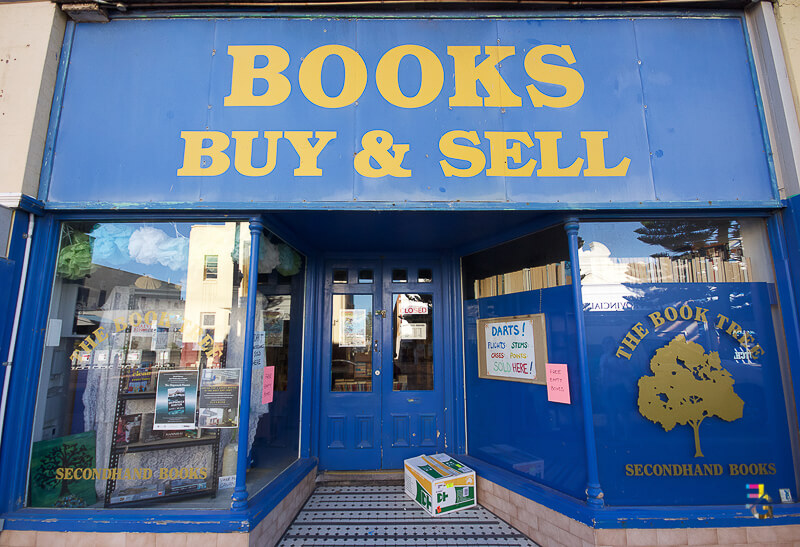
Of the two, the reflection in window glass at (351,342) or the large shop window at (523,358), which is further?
the reflection in window glass at (351,342)

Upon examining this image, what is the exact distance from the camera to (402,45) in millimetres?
3688

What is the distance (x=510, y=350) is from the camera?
3.81 meters

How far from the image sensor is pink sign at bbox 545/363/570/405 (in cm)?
325

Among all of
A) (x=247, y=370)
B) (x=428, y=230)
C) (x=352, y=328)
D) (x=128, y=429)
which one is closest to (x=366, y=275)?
(x=352, y=328)

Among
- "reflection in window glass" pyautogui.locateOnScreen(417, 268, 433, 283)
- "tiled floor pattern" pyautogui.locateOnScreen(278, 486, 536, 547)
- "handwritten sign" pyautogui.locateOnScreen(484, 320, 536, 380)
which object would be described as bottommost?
"tiled floor pattern" pyautogui.locateOnScreen(278, 486, 536, 547)

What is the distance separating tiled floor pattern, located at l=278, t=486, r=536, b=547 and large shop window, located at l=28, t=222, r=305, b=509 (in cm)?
65

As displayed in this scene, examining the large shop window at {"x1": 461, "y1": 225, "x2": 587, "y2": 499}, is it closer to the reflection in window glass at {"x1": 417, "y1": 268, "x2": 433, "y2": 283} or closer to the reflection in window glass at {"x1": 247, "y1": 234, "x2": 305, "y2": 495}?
the reflection in window glass at {"x1": 417, "y1": 268, "x2": 433, "y2": 283}

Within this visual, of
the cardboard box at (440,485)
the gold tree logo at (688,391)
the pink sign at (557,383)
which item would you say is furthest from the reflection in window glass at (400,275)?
the gold tree logo at (688,391)

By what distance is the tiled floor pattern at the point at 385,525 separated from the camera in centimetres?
319

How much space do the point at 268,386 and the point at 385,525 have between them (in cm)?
176

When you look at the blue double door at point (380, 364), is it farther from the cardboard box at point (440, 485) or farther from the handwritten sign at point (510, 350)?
the handwritten sign at point (510, 350)

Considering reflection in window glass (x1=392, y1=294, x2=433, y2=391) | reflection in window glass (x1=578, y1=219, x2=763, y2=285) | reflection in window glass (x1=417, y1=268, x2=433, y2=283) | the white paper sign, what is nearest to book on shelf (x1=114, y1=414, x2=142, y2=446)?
reflection in window glass (x1=392, y1=294, x2=433, y2=391)

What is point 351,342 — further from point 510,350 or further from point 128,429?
point 128,429

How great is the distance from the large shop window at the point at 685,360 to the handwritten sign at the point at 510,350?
58 centimetres
